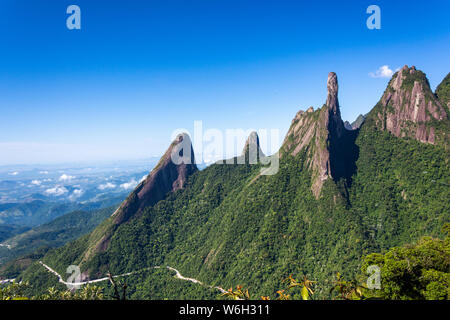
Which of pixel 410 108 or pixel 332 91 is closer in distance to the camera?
pixel 410 108

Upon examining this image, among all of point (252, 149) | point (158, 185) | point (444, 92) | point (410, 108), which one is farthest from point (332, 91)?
point (158, 185)

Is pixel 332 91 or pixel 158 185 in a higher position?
pixel 332 91

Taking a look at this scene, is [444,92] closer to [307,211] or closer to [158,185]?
[307,211]

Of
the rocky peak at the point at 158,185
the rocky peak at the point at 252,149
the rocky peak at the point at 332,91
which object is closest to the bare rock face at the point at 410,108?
the rocky peak at the point at 332,91

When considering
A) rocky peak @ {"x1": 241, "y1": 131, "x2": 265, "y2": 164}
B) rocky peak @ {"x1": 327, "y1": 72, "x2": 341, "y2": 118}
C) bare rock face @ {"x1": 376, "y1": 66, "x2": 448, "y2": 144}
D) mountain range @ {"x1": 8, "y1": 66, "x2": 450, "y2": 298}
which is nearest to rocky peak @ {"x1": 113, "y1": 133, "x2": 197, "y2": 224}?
mountain range @ {"x1": 8, "y1": 66, "x2": 450, "y2": 298}

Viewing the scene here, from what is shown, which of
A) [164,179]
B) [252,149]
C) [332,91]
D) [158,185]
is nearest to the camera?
[332,91]

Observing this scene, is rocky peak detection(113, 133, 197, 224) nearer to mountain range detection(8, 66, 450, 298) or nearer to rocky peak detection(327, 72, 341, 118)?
mountain range detection(8, 66, 450, 298)
